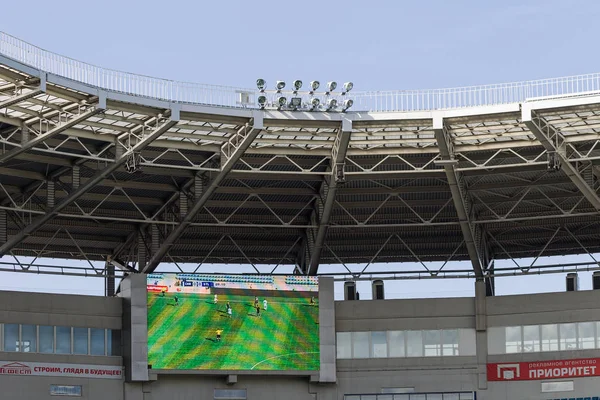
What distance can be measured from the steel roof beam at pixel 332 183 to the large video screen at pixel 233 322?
9.24 feet

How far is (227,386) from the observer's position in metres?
74.1

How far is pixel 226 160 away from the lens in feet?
222

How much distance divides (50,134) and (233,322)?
736 inches

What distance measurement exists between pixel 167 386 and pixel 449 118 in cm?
2226

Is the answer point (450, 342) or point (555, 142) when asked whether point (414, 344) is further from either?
point (555, 142)

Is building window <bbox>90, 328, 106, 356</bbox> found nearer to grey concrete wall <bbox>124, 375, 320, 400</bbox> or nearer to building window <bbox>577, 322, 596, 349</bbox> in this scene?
grey concrete wall <bbox>124, 375, 320, 400</bbox>

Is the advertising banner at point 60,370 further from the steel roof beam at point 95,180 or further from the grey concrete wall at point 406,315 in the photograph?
the grey concrete wall at point 406,315

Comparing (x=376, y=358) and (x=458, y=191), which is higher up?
(x=458, y=191)

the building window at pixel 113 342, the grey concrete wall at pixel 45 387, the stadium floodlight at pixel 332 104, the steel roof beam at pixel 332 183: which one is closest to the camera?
the stadium floodlight at pixel 332 104

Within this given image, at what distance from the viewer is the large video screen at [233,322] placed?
7262 centimetres

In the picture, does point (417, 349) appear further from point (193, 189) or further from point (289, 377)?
point (193, 189)

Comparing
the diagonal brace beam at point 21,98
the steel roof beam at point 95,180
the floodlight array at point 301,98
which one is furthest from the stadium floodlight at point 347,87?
the diagonal brace beam at point 21,98

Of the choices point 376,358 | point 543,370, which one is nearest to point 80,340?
point 376,358

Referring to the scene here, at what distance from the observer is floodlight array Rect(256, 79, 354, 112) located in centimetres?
6475
